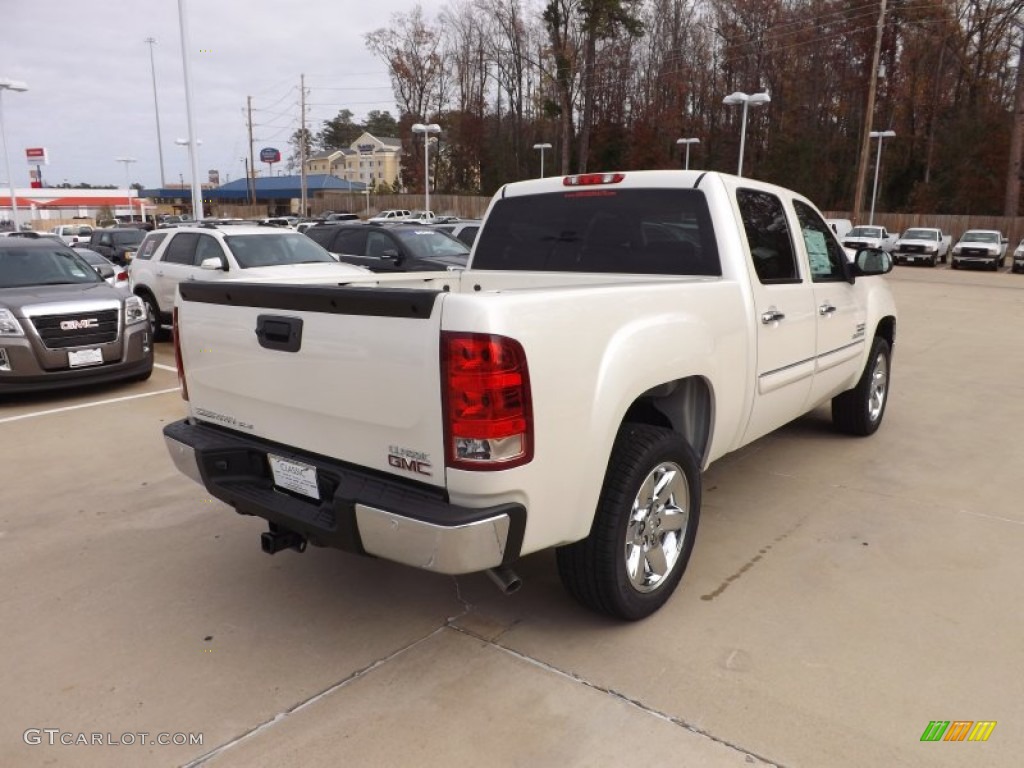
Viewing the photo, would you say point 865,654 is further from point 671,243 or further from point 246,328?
point 246,328

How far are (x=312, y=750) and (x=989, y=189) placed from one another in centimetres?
5319

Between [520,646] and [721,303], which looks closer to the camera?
[520,646]

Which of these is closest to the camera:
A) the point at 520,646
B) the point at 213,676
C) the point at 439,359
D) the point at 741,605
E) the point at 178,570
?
the point at 439,359

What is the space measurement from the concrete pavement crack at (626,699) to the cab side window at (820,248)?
2943 millimetres

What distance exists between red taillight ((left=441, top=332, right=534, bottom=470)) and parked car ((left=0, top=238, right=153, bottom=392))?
6.46m

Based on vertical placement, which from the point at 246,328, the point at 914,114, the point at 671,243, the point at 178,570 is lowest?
the point at 178,570

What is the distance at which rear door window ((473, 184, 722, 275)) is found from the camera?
3906mm

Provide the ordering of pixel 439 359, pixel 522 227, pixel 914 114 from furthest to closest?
pixel 914 114 < pixel 522 227 < pixel 439 359

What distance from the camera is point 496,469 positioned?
2410 millimetres

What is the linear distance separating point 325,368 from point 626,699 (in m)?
1.63

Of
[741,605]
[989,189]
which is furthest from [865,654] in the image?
[989,189]

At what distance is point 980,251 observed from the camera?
2834 centimetres

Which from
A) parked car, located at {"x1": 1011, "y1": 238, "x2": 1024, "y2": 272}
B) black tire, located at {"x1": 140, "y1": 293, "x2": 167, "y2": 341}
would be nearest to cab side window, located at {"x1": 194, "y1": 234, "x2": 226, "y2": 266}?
black tire, located at {"x1": 140, "y1": 293, "x2": 167, "y2": 341}

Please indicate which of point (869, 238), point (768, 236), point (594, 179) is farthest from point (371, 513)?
point (869, 238)
